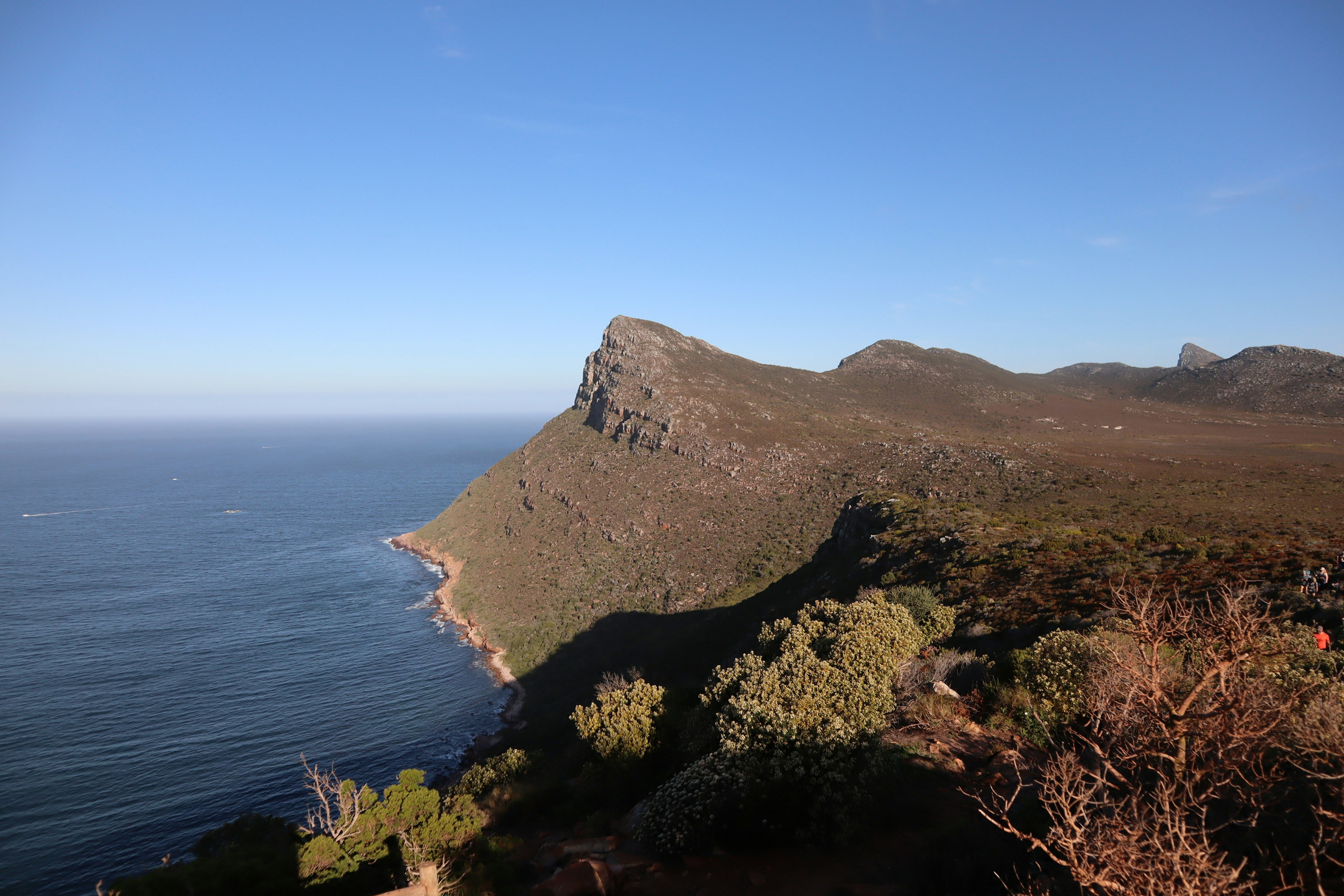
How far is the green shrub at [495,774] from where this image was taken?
87.7 feet

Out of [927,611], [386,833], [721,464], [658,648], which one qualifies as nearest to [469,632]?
[658,648]

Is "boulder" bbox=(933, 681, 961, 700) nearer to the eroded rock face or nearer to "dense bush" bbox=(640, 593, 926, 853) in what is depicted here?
"dense bush" bbox=(640, 593, 926, 853)

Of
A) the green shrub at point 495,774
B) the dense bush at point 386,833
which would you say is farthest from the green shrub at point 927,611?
the green shrub at point 495,774

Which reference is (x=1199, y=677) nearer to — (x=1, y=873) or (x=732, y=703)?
(x=732, y=703)

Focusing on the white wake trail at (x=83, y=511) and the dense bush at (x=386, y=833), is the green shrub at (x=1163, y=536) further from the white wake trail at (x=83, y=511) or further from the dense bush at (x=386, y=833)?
the white wake trail at (x=83, y=511)

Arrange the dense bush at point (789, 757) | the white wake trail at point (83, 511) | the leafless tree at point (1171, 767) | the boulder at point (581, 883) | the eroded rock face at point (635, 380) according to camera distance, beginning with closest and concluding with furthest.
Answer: the leafless tree at point (1171, 767) < the boulder at point (581, 883) < the dense bush at point (789, 757) < the eroded rock face at point (635, 380) < the white wake trail at point (83, 511)

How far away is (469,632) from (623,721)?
46.6m

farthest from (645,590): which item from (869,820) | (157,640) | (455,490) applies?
(455,490)

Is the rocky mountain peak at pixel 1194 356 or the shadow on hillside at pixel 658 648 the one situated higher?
the rocky mountain peak at pixel 1194 356

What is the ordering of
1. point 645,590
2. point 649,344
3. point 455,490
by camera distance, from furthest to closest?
point 455,490, point 649,344, point 645,590

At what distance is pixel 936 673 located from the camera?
17.7 metres

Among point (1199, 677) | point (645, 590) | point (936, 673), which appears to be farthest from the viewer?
point (645, 590)

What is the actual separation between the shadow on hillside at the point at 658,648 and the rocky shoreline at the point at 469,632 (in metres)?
1.12

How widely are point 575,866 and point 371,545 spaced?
3888 inches
